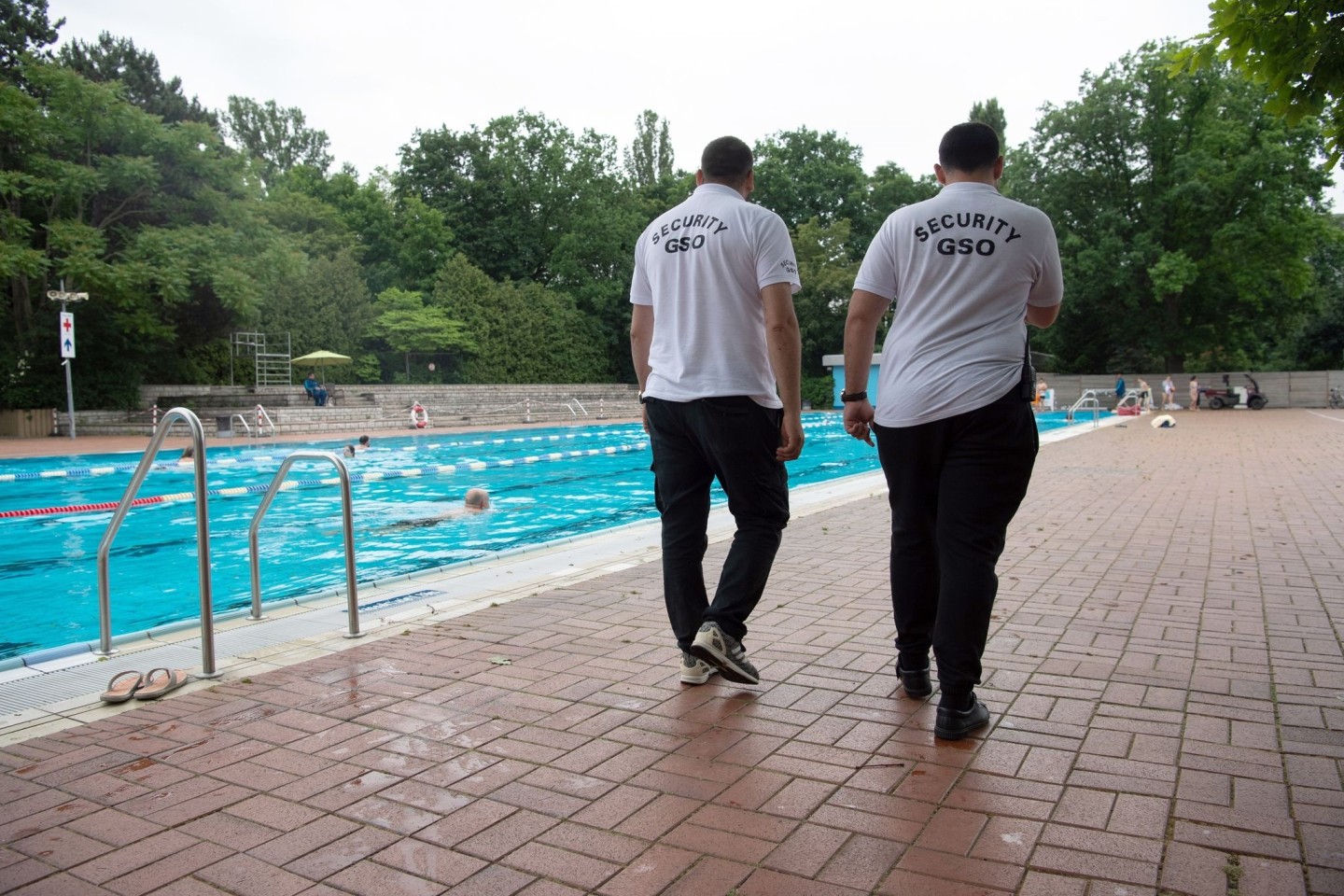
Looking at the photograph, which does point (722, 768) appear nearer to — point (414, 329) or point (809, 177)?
point (414, 329)

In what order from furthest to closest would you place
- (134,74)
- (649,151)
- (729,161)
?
(649,151)
(134,74)
(729,161)

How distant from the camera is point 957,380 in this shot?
302 centimetres

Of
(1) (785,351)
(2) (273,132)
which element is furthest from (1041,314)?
(2) (273,132)

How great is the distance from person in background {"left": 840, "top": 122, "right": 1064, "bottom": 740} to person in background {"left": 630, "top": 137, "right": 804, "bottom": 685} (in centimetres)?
31

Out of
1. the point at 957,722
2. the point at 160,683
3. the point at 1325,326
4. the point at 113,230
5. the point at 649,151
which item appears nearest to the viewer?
the point at 957,722

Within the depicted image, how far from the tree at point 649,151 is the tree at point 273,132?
74.3 ft

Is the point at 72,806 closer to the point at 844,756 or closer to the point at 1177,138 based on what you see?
the point at 844,756

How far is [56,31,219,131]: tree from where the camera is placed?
33250 millimetres

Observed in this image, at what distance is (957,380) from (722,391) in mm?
805

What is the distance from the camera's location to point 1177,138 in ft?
136

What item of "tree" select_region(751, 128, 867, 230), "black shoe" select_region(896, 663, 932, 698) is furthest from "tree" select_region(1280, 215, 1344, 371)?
"black shoe" select_region(896, 663, 932, 698)

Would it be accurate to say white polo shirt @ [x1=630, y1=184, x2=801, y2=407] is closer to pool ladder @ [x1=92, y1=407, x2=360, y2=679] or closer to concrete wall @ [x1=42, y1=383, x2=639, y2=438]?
pool ladder @ [x1=92, y1=407, x2=360, y2=679]

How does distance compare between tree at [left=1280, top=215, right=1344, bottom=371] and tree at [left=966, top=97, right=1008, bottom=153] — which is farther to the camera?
tree at [left=966, top=97, right=1008, bottom=153]

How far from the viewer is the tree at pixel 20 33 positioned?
2764 centimetres
